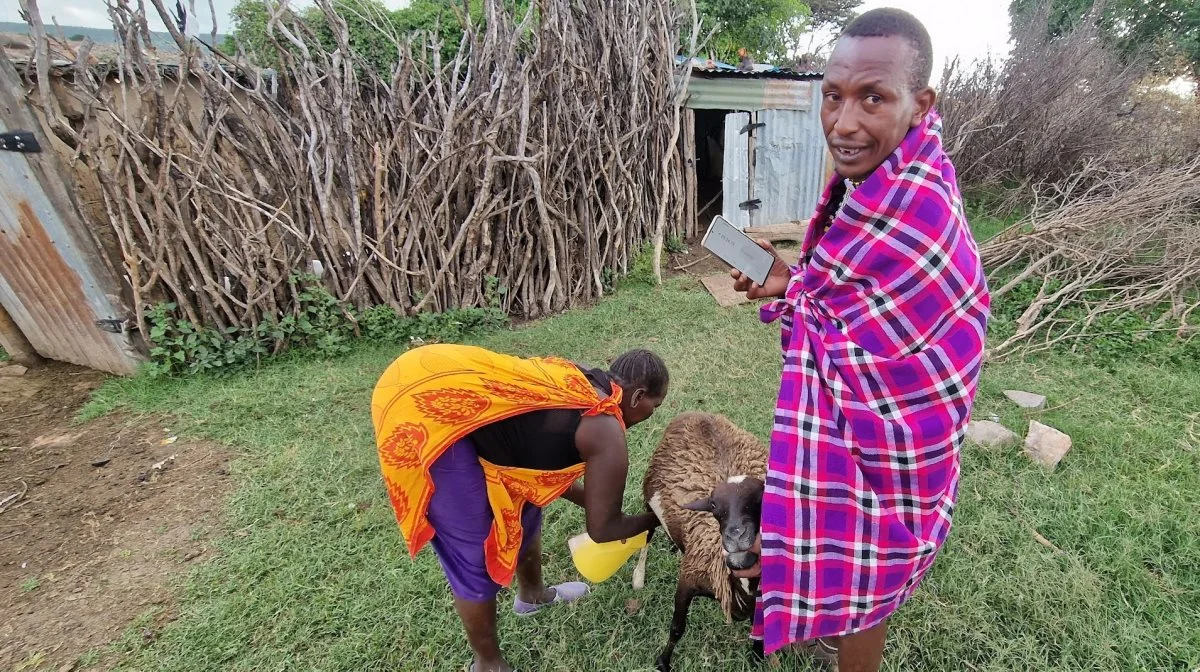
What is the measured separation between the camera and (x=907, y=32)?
45.2 inches

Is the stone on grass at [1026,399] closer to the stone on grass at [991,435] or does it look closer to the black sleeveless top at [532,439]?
the stone on grass at [991,435]

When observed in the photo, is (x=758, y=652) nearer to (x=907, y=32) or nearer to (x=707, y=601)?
(x=707, y=601)

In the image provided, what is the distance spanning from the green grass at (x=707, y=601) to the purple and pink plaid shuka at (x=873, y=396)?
0.95m

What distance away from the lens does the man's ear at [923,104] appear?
3.93 feet

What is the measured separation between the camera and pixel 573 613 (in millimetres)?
2389

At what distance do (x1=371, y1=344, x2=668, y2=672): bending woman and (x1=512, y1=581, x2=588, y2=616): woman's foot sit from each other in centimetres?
52

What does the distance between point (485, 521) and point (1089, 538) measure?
2830 millimetres

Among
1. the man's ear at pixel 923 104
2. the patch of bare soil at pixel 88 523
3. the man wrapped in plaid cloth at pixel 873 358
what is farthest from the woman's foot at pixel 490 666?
the man's ear at pixel 923 104

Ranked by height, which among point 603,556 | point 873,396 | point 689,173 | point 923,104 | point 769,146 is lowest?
point 603,556

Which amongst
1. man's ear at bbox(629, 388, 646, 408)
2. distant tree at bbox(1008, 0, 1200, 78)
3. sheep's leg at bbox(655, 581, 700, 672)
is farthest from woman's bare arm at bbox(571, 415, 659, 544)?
distant tree at bbox(1008, 0, 1200, 78)

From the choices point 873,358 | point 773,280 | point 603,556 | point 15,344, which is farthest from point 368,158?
point 873,358

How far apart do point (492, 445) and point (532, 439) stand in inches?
5.0

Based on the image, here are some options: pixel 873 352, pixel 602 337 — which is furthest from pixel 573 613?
pixel 602 337

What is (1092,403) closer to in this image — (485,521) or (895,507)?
(895,507)
